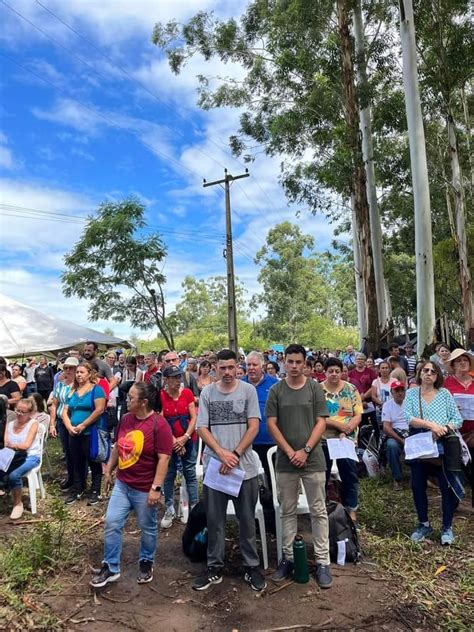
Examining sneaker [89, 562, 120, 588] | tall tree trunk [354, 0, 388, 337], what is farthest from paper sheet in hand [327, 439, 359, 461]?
tall tree trunk [354, 0, 388, 337]

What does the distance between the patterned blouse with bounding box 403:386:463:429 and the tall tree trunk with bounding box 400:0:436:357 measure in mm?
6975

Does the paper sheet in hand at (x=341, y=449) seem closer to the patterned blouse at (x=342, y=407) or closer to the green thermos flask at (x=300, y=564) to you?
the patterned blouse at (x=342, y=407)

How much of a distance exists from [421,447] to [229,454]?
6.22ft

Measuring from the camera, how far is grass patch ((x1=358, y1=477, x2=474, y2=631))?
11.0ft

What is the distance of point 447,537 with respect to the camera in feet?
14.1

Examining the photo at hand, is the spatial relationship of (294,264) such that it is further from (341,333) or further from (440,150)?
(440,150)

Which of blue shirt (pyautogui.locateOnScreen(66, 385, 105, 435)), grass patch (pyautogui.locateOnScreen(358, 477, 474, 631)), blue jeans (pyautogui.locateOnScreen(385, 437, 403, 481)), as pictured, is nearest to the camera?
grass patch (pyautogui.locateOnScreen(358, 477, 474, 631))

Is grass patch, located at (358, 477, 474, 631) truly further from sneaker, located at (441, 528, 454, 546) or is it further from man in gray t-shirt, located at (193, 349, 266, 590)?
man in gray t-shirt, located at (193, 349, 266, 590)

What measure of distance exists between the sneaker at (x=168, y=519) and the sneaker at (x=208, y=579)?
130 cm

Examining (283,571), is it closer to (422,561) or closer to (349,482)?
(422,561)

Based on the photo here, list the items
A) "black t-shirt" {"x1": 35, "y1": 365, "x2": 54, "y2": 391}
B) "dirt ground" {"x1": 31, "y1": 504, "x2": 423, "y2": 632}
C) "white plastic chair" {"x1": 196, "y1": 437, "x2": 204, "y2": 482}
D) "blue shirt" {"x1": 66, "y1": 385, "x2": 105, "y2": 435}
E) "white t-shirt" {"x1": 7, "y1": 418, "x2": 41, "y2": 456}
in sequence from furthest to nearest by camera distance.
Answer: "black t-shirt" {"x1": 35, "y1": 365, "x2": 54, "y2": 391} → "blue shirt" {"x1": 66, "y1": 385, "x2": 105, "y2": 435} → "white t-shirt" {"x1": 7, "y1": 418, "x2": 41, "y2": 456} → "white plastic chair" {"x1": 196, "y1": 437, "x2": 204, "y2": 482} → "dirt ground" {"x1": 31, "y1": 504, "x2": 423, "y2": 632}

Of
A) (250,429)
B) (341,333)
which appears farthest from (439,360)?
(341,333)

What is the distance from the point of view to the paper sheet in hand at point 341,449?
4586 mm

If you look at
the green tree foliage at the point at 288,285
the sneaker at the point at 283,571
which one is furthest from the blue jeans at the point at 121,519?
the green tree foliage at the point at 288,285
